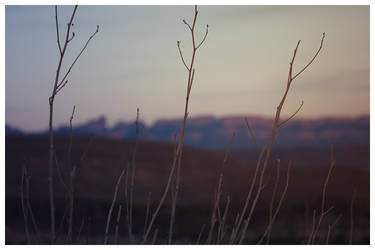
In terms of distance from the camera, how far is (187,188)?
330cm

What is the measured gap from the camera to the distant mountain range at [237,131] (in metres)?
3.21

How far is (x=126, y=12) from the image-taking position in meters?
3.13

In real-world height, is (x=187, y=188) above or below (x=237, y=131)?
below

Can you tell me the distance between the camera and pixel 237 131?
10.8 ft

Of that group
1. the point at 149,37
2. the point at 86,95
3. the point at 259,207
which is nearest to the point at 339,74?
the point at 259,207

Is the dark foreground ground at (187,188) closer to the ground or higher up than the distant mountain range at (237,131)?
closer to the ground

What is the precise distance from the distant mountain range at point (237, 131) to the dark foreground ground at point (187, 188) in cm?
5

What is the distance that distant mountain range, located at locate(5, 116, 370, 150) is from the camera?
3213 mm

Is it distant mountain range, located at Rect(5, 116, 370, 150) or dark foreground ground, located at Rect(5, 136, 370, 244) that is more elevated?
distant mountain range, located at Rect(5, 116, 370, 150)

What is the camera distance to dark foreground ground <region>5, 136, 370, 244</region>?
3.12 metres

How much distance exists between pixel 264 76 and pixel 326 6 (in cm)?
51

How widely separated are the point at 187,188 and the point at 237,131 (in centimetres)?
42

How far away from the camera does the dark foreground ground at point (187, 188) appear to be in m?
3.12

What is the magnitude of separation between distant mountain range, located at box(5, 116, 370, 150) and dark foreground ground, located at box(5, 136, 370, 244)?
5cm
